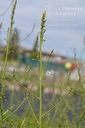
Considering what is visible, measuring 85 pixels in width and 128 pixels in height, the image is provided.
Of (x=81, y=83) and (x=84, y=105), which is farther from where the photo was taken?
(x=81, y=83)

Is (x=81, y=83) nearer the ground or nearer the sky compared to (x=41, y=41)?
nearer the ground

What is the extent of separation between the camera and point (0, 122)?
172 cm

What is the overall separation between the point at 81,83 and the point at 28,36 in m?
0.41

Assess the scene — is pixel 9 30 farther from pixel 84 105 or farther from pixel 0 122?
pixel 84 105

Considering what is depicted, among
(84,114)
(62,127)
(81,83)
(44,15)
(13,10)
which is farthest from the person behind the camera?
(62,127)

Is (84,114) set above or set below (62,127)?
above

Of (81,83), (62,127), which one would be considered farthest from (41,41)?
(62,127)

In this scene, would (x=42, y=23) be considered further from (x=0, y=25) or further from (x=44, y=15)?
(x=0, y=25)

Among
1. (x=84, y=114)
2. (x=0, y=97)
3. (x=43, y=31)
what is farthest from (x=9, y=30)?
(x=84, y=114)

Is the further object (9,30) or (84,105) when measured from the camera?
(84,105)

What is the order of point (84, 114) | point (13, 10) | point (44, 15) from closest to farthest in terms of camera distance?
point (44, 15) < point (13, 10) < point (84, 114)

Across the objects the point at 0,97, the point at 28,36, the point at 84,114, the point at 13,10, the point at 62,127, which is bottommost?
the point at 62,127

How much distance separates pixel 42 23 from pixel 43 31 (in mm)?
33

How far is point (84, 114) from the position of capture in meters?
1.91
